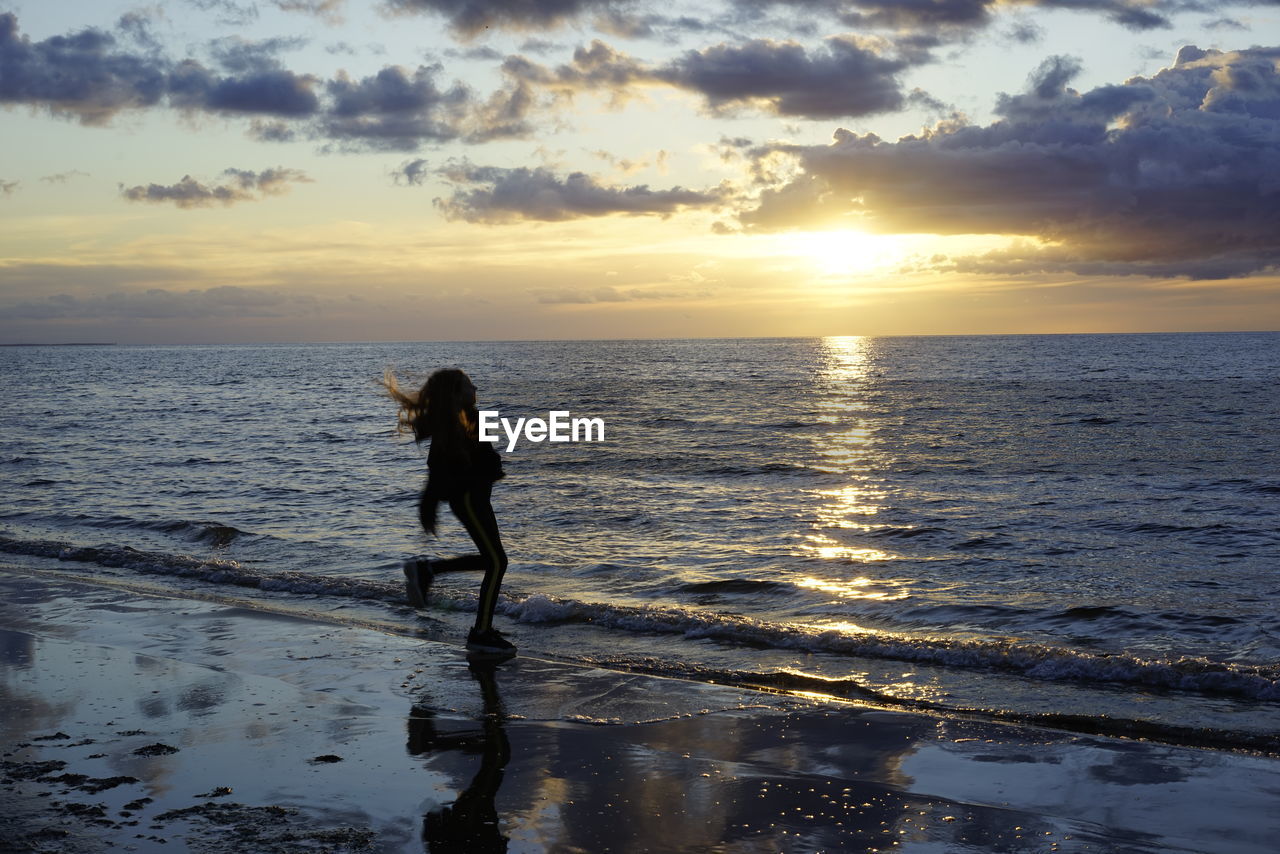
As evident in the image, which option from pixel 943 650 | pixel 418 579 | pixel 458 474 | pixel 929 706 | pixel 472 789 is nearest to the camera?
pixel 472 789

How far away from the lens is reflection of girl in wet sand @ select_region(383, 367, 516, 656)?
7344 millimetres

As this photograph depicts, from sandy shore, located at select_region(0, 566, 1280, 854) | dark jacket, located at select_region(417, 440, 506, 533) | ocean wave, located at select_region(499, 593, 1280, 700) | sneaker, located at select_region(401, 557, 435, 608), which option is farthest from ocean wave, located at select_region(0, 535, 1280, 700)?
dark jacket, located at select_region(417, 440, 506, 533)

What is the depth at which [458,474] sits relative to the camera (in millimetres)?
7551

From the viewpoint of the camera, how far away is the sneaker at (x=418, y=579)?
8.11 metres

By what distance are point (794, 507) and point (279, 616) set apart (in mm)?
10796

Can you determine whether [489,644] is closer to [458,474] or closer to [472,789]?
[458,474]

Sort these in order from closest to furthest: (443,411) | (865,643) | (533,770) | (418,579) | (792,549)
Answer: (533,770)
(443,411)
(418,579)
(865,643)
(792,549)

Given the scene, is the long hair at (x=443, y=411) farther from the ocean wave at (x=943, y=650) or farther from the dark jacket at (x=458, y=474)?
the ocean wave at (x=943, y=650)

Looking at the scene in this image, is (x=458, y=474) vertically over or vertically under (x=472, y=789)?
over

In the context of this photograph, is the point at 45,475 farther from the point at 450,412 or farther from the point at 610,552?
the point at 450,412

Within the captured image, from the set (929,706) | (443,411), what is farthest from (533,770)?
(929,706)

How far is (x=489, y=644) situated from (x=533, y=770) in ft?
8.76

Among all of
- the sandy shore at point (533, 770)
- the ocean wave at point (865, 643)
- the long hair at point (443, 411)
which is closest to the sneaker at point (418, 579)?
the sandy shore at point (533, 770)

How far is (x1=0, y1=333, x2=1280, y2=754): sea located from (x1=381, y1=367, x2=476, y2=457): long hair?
1.23 metres
